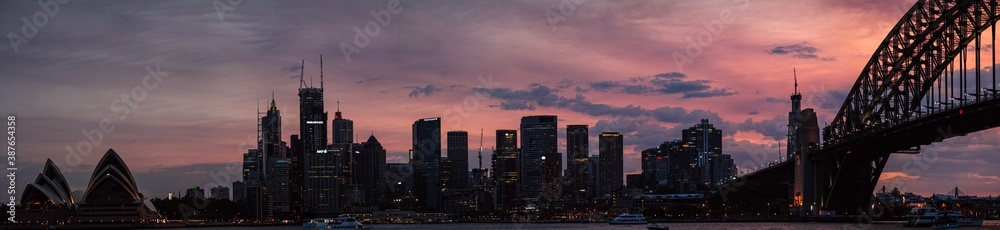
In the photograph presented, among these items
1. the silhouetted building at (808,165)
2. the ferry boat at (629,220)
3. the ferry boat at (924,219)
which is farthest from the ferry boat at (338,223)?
the ferry boat at (924,219)

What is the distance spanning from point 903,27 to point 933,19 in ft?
27.5

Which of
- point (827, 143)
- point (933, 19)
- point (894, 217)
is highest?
point (933, 19)

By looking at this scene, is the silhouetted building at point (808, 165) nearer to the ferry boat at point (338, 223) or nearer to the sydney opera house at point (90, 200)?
the ferry boat at point (338, 223)

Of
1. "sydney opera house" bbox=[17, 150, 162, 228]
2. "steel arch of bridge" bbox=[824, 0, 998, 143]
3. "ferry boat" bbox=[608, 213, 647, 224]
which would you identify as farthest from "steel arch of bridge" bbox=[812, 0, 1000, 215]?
"sydney opera house" bbox=[17, 150, 162, 228]

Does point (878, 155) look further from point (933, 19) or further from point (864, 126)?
point (933, 19)

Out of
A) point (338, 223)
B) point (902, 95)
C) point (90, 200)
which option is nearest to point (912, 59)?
point (902, 95)

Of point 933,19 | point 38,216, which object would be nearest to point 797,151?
point 933,19

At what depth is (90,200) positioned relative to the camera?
185000mm

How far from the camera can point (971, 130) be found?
83312 millimetres

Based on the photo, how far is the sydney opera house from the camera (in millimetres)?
177125

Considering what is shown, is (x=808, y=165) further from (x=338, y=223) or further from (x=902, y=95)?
(x=338, y=223)

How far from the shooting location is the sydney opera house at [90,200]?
17712cm

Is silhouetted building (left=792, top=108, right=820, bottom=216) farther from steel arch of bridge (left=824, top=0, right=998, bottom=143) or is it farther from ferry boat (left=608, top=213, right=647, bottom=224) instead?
ferry boat (left=608, top=213, right=647, bottom=224)

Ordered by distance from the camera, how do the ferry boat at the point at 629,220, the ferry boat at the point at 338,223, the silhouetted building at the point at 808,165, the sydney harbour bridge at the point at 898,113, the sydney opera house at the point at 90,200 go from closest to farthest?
the sydney harbour bridge at the point at 898,113 < the silhouetted building at the point at 808,165 < the ferry boat at the point at 338,223 < the ferry boat at the point at 629,220 < the sydney opera house at the point at 90,200
